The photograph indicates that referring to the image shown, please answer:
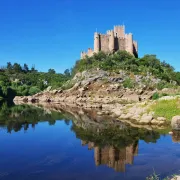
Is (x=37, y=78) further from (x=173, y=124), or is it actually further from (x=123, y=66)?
(x=173, y=124)

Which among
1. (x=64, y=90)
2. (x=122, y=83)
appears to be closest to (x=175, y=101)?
(x=122, y=83)

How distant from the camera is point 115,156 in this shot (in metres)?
15.5

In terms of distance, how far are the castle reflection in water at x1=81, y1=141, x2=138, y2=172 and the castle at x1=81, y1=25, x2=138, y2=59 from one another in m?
57.7

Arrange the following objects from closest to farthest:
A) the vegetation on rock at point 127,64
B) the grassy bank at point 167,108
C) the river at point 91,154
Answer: the river at point 91,154 < the grassy bank at point 167,108 < the vegetation on rock at point 127,64

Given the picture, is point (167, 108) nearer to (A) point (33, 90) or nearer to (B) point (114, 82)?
(B) point (114, 82)

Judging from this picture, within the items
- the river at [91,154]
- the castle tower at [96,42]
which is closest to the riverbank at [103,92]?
the castle tower at [96,42]

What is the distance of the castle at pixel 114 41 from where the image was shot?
73.6m

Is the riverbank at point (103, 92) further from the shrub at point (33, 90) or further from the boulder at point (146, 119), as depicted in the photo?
the boulder at point (146, 119)

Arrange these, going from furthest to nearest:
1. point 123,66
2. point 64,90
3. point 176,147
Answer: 1. point 64,90
2. point 123,66
3. point 176,147

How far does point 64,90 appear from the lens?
74.3 metres

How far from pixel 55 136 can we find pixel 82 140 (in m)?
3.90

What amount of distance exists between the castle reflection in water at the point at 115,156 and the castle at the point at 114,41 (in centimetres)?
5768

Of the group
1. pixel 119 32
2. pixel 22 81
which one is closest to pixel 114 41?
pixel 119 32

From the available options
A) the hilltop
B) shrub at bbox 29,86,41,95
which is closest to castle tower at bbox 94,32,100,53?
the hilltop
